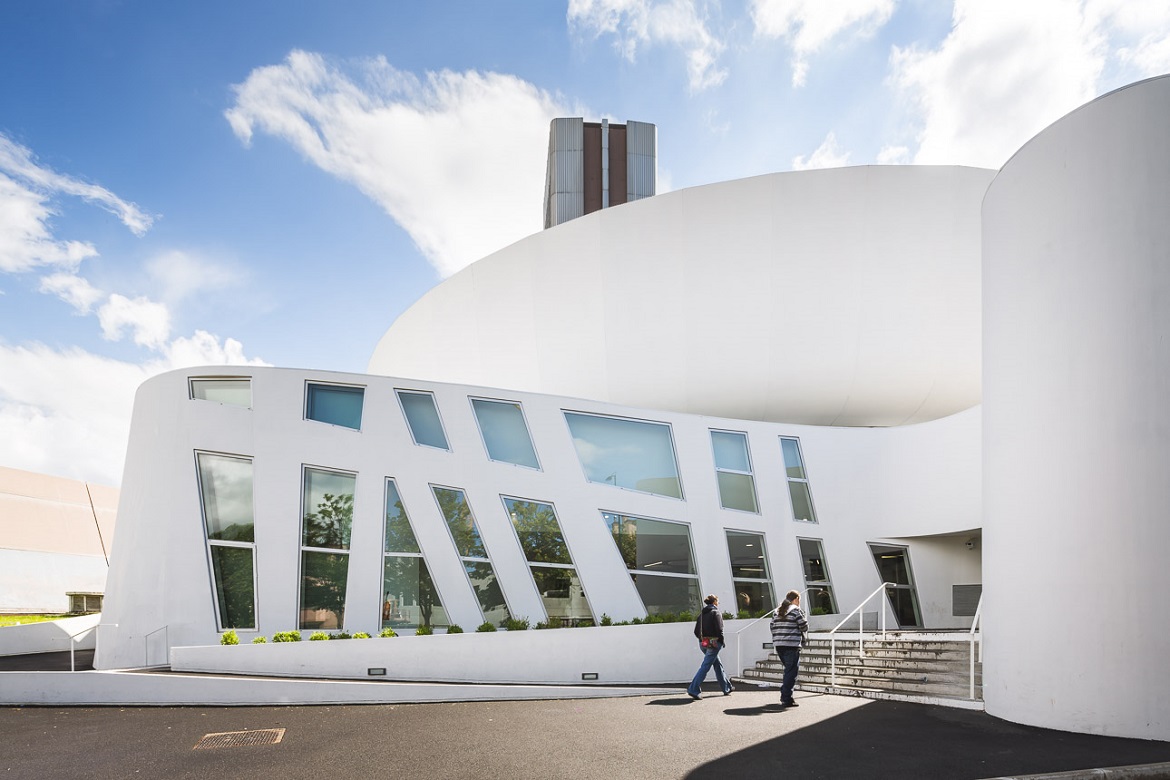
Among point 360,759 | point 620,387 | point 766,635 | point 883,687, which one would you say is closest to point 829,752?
point 360,759

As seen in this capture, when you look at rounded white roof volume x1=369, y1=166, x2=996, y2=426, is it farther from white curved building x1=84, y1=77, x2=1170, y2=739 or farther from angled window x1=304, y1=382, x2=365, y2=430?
angled window x1=304, y1=382, x2=365, y2=430

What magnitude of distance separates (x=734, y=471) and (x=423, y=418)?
23.3 feet

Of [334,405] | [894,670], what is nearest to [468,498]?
[334,405]

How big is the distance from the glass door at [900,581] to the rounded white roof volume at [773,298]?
3914 mm

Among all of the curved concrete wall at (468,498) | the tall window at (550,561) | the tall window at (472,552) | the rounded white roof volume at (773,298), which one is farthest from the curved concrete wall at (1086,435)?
the rounded white roof volume at (773,298)

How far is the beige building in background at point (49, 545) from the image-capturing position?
95.7 ft

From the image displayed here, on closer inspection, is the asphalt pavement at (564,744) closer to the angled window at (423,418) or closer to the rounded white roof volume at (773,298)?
the angled window at (423,418)

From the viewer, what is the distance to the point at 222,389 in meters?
15.2

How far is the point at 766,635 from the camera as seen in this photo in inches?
607

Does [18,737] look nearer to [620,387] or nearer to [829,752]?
[829,752]

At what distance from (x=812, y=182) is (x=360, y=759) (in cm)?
1680

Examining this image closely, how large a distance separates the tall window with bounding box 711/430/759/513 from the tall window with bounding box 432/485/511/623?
219 inches

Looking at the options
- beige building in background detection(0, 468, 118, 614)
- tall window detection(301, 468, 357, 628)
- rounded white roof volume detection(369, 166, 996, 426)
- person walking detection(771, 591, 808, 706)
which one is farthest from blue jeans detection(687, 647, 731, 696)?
beige building in background detection(0, 468, 118, 614)

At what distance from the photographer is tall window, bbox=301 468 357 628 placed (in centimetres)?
1429
